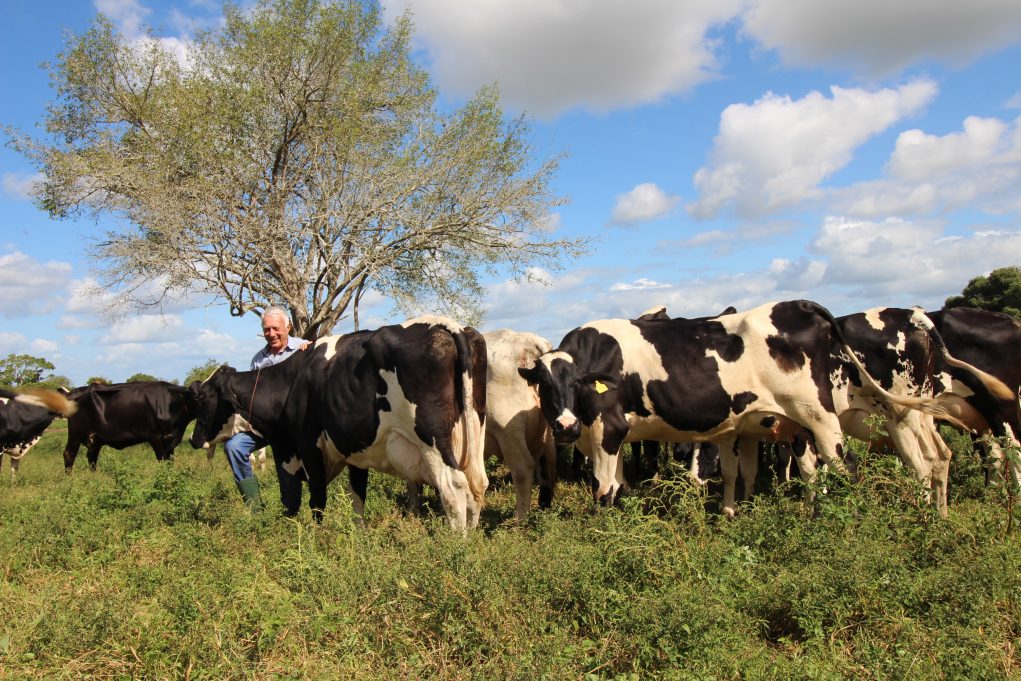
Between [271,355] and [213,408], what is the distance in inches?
34.2

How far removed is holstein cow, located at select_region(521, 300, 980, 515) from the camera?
7.96 meters

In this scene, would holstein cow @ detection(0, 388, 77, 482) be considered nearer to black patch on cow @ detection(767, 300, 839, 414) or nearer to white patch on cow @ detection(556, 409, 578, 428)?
white patch on cow @ detection(556, 409, 578, 428)

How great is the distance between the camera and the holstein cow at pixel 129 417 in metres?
14.7

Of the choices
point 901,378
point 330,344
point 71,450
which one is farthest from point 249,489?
point 71,450

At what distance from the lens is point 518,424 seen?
8.93m

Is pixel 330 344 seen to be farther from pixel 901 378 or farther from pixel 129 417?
pixel 129 417

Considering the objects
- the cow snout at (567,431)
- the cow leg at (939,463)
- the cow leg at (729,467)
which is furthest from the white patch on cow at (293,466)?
the cow leg at (939,463)

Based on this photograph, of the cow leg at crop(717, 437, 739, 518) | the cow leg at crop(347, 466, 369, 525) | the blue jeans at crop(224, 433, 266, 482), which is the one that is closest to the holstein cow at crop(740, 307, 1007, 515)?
the cow leg at crop(717, 437, 739, 518)

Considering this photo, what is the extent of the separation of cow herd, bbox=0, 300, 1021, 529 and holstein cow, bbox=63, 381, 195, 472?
6369mm

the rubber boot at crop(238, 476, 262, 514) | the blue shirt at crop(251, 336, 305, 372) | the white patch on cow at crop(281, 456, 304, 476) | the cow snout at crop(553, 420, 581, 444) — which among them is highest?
the blue shirt at crop(251, 336, 305, 372)

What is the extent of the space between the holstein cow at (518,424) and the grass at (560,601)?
2.33m

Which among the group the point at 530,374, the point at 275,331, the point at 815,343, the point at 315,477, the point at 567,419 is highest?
the point at 275,331

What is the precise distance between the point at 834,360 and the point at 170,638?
21.2ft

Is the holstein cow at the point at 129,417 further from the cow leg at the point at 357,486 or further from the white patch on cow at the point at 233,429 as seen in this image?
the cow leg at the point at 357,486
